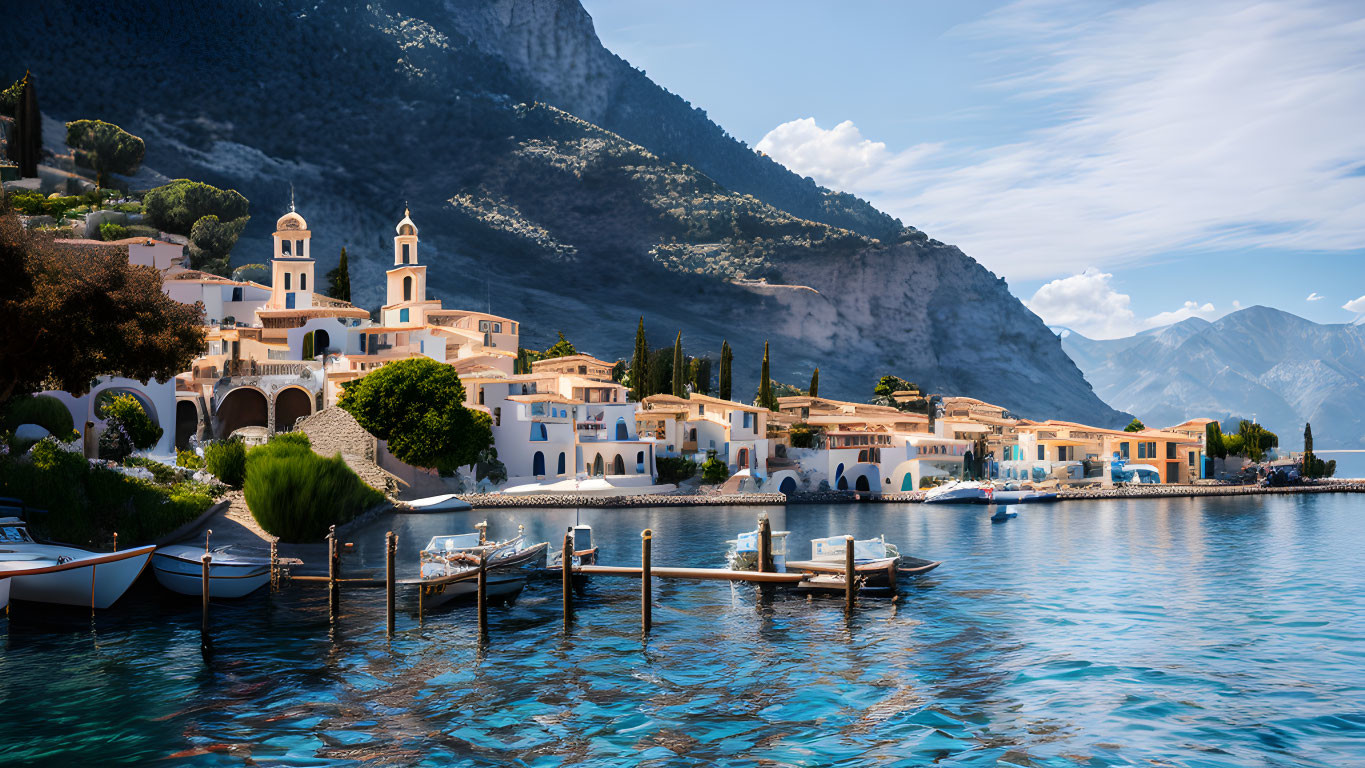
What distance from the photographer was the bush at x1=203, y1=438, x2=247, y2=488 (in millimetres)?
44781

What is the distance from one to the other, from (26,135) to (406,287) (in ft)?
160

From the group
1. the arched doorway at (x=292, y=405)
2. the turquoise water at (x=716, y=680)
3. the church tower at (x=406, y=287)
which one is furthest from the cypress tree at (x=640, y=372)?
the turquoise water at (x=716, y=680)

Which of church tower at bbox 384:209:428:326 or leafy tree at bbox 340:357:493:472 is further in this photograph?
church tower at bbox 384:209:428:326

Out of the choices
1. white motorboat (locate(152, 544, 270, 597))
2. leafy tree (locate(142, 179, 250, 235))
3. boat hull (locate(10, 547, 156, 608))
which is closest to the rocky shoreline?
white motorboat (locate(152, 544, 270, 597))

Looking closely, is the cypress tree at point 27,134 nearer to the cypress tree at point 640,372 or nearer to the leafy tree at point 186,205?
the leafy tree at point 186,205

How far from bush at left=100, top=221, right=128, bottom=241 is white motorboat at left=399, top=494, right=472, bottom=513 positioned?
54.7 meters

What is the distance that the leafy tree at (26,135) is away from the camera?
11031 cm

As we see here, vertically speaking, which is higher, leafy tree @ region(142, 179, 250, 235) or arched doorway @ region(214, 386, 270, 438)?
leafy tree @ region(142, 179, 250, 235)

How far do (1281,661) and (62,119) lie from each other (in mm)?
179151

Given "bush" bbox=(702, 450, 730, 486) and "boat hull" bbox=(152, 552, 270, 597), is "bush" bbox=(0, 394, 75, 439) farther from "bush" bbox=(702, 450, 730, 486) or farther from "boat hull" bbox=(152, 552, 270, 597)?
"bush" bbox=(702, 450, 730, 486)

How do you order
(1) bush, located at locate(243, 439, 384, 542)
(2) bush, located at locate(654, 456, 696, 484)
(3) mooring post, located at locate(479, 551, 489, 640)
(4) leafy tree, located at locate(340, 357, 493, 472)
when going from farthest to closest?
(2) bush, located at locate(654, 456, 696, 484)
(4) leafy tree, located at locate(340, 357, 493, 472)
(1) bush, located at locate(243, 439, 384, 542)
(3) mooring post, located at locate(479, 551, 489, 640)

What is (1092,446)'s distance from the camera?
99312mm

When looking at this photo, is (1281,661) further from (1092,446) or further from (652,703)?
(1092,446)

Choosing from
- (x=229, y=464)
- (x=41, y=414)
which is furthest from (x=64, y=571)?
(x=229, y=464)
